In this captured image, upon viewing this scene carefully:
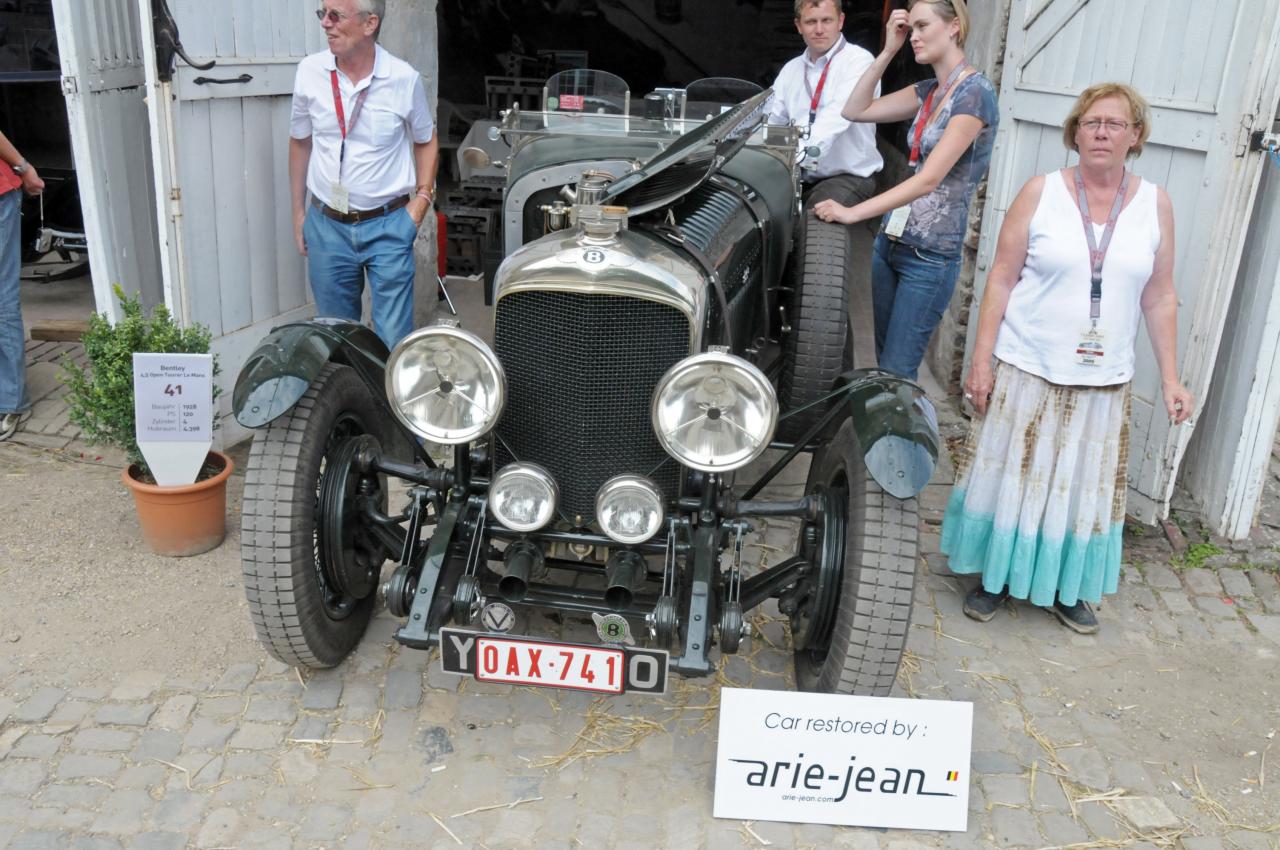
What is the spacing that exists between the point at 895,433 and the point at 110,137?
11.2 ft

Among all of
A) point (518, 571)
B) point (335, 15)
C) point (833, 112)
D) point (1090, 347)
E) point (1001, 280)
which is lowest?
point (518, 571)

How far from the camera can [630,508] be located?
2.58 meters

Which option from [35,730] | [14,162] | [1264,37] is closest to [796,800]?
[35,730]

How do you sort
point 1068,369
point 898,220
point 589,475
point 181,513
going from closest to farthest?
1. point 589,475
2. point 1068,369
3. point 181,513
4. point 898,220

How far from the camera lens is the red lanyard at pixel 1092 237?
3141 mm

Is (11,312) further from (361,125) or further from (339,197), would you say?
(361,125)

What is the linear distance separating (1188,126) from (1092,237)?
3.32 ft

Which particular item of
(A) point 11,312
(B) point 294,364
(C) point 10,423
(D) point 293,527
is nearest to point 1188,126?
(B) point 294,364

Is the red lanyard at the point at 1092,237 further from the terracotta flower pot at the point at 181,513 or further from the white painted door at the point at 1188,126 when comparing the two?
the terracotta flower pot at the point at 181,513

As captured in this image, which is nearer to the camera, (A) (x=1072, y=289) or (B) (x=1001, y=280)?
(A) (x=1072, y=289)

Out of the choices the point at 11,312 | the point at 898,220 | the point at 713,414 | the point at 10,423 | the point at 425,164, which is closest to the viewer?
the point at 713,414

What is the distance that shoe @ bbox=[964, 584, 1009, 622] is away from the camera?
11.9 ft

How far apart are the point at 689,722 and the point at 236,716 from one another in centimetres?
125

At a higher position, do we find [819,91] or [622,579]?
[819,91]
